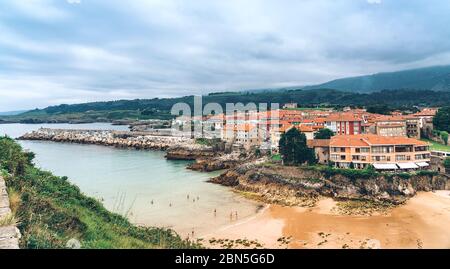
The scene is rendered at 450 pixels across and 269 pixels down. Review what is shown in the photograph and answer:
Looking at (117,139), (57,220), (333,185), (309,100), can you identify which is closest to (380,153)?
(333,185)

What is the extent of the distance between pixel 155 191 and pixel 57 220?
22.9 metres

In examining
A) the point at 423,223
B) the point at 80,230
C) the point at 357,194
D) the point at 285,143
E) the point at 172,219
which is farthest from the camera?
the point at 285,143

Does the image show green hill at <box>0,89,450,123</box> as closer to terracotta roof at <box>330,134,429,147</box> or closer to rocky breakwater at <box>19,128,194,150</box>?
rocky breakwater at <box>19,128,194,150</box>

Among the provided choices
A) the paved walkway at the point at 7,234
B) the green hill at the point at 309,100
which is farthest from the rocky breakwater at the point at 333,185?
the green hill at the point at 309,100

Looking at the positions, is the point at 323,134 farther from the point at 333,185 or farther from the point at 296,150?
the point at 333,185

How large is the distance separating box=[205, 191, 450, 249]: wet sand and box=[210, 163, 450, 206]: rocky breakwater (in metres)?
2.21

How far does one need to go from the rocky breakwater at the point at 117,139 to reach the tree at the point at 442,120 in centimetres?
3595

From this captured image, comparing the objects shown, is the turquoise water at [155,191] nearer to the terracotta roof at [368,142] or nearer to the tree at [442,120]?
the terracotta roof at [368,142]

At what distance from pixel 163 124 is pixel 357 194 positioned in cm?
8378

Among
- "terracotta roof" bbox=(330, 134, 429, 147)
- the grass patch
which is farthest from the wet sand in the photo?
"terracotta roof" bbox=(330, 134, 429, 147)

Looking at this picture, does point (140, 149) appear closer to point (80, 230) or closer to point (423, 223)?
point (423, 223)

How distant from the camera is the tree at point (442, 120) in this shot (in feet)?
149

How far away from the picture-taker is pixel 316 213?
25281 mm
